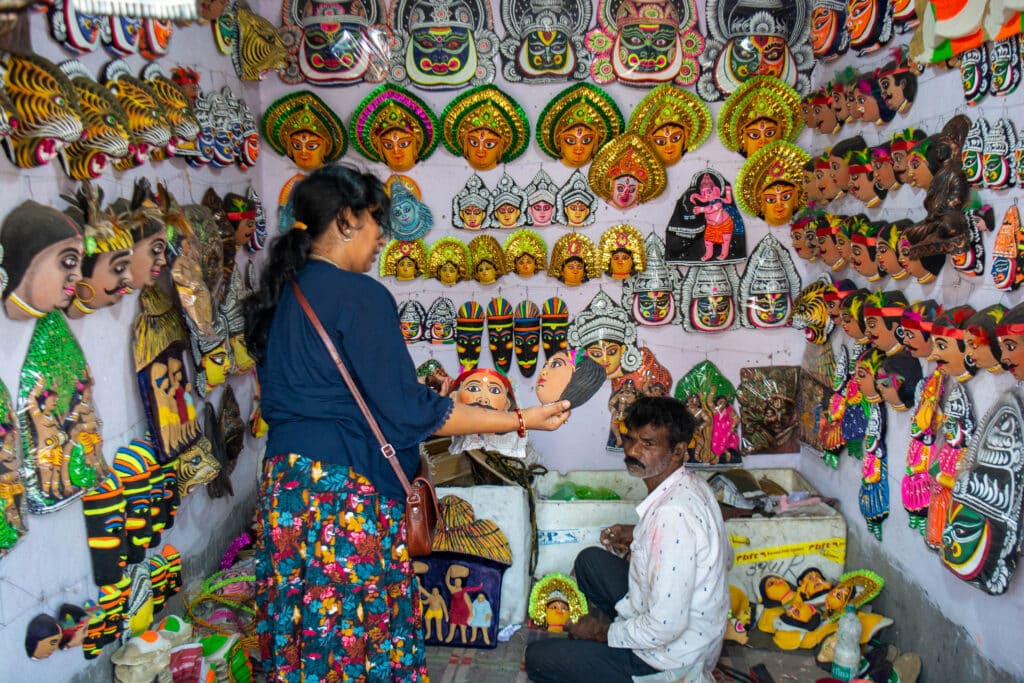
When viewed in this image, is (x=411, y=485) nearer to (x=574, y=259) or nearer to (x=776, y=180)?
(x=574, y=259)

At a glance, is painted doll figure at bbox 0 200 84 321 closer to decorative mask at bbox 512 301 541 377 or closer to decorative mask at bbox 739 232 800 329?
decorative mask at bbox 512 301 541 377

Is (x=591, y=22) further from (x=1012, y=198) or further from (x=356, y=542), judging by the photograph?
(x=356, y=542)

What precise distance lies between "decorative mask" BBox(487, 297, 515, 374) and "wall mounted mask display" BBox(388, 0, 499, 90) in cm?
101

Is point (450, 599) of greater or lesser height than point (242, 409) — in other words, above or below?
below

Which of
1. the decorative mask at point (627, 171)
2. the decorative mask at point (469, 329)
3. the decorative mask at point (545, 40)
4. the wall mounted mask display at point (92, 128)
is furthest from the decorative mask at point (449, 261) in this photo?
the wall mounted mask display at point (92, 128)

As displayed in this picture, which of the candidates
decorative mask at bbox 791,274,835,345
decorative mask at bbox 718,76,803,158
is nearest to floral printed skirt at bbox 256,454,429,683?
decorative mask at bbox 791,274,835,345

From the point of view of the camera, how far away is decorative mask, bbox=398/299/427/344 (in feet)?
12.5

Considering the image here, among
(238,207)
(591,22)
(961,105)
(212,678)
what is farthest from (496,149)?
(212,678)

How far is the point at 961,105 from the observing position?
242 centimetres

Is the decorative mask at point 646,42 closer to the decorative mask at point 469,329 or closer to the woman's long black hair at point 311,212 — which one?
the decorative mask at point 469,329

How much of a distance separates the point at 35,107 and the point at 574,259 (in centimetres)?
234

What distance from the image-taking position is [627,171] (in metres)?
3.60

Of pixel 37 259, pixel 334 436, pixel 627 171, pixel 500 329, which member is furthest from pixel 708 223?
pixel 37 259

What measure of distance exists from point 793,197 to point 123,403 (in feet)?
9.17
